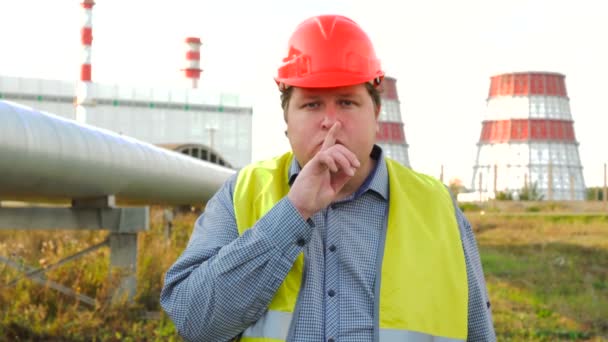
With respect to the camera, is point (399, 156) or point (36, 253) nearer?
point (36, 253)

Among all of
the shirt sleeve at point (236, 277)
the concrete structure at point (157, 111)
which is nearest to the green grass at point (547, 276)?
the shirt sleeve at point (236, 277)

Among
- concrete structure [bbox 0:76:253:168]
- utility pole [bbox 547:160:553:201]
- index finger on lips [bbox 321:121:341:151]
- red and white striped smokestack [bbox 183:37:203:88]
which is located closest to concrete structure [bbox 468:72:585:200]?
utility pole [bbox 547:160:553:201]

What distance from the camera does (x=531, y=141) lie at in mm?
42031

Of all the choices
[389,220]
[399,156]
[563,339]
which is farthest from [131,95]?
[389,220]

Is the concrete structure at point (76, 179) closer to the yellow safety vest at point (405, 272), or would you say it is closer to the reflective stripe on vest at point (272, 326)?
the yellow safety vest at point (405, 272)

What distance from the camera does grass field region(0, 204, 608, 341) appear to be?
581cm

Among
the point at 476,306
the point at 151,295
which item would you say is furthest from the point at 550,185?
the point at 476,306

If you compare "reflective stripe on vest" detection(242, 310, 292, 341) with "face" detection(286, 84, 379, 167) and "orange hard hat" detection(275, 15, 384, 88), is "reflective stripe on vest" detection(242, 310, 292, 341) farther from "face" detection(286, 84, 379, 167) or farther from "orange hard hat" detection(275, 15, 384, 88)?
"orange hard hat" detection(275, 15, 384, 88)

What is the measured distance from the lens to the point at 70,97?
3575cm

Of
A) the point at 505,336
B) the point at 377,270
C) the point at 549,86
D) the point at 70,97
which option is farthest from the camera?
the point at 549,86

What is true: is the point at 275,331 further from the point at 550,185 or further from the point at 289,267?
the point at 550,185

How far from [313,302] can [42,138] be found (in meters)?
4.01

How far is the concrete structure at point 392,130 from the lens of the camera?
44375 millimetres

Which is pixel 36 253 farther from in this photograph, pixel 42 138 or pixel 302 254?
pixel 302 254
